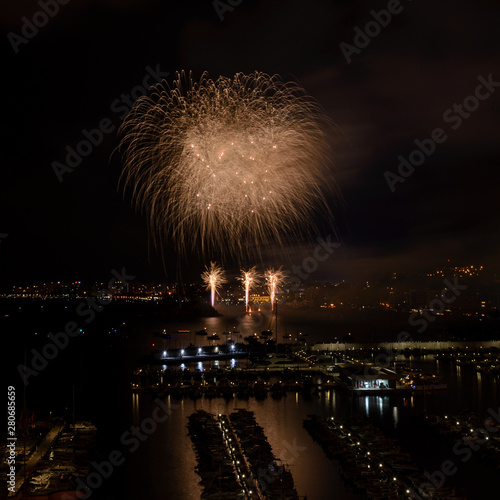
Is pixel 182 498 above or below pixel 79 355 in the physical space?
below

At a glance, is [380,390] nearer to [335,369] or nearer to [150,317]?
[335,369]

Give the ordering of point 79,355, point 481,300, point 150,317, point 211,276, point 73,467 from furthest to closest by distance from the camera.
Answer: point 481,300 → point 150,317 → point 211,276 → point 79,355 → point 73,467

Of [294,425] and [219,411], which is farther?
[219,411]

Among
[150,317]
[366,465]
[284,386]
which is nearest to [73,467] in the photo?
[366,465]

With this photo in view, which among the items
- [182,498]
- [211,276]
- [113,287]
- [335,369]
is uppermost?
[113,287]

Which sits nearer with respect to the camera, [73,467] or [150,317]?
[73,467]

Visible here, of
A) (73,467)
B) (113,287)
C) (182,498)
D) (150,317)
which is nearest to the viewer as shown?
(182,498)

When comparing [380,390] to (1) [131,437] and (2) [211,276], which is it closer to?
(1) [131,437]

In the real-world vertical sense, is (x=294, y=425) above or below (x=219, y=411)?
below

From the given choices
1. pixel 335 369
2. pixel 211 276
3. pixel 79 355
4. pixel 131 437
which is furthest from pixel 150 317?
pixel 131 437
